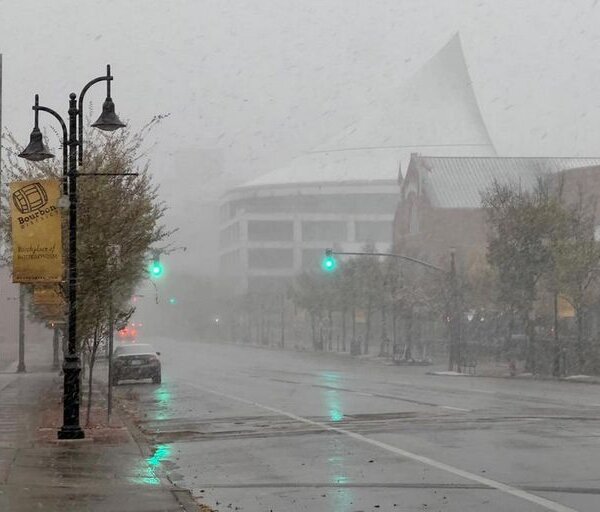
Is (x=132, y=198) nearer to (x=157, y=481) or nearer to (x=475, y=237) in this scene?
(x=157, y=481)

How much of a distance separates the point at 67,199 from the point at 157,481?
599cm

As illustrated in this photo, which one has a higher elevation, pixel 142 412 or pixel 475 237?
pixel 475 237

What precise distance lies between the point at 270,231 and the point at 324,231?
7739 mm

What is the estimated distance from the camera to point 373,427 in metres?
20.9

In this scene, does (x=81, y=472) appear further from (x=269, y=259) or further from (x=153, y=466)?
(x=269, y=259)

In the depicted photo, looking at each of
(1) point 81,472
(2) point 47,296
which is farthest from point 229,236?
(1) point 81,472

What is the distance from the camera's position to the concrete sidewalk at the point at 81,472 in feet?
37.9

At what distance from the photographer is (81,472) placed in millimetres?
14219

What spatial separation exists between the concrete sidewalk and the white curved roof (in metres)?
147

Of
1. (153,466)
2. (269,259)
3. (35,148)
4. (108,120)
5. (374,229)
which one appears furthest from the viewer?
(374,229)

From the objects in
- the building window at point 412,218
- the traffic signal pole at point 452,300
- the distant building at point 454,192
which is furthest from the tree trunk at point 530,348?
the building window at point 412,218

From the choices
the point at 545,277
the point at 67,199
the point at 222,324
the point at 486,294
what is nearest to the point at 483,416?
the point at 67,199

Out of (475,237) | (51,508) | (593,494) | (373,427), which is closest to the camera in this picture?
(51,508)

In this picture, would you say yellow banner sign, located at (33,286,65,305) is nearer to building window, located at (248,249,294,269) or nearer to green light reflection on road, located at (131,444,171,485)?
green light reflection on road, located at (131,444,171,485)
